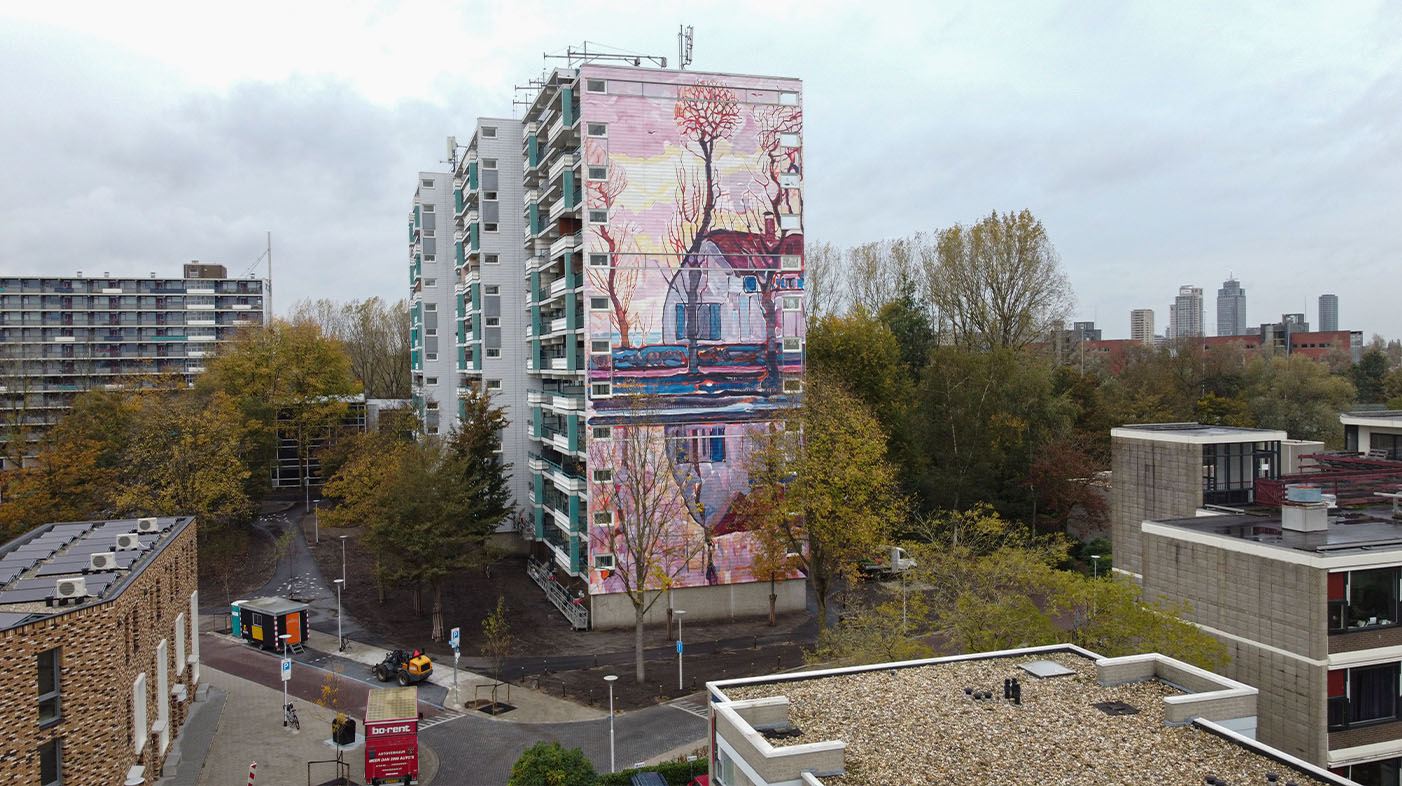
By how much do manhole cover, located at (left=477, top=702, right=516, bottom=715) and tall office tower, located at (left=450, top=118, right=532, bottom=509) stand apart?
77.5ft

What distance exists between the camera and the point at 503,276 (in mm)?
50844

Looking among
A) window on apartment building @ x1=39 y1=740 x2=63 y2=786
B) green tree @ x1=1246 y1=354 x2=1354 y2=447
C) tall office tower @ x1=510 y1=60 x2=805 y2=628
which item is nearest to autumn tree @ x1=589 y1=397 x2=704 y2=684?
tall office tower @ x1=510 y1=60 x2=805 y2=628

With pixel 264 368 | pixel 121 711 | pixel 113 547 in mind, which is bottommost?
pixel 121 711

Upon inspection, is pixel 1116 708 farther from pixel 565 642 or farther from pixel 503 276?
pixel 503 276

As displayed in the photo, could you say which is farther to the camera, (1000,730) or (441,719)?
(441,719)

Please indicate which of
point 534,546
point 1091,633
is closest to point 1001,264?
point 534,546

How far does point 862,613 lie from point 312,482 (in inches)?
2315

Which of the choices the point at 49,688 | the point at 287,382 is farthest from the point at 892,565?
the point at 287,382

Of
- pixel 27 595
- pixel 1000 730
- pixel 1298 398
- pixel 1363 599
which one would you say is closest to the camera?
pixel 1000 730

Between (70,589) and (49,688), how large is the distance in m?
1.90

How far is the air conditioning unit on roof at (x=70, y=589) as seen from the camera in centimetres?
1780

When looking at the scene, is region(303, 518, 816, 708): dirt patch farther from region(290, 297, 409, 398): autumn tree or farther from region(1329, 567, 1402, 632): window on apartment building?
region(290, 297, 409, 398): autumn tree

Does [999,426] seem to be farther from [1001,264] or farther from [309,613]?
[309,613]

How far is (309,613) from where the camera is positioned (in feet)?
133
